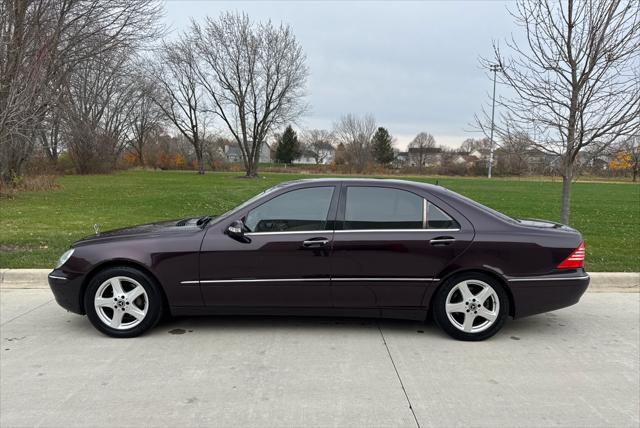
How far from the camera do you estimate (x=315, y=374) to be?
354cm

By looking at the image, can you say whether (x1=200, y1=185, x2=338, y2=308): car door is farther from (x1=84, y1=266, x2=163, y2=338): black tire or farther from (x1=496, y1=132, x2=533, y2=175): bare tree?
(x1=496, y1=132, x2=533, y2=175): bare tree

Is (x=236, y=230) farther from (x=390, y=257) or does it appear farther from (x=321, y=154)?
(x=321, y=154)

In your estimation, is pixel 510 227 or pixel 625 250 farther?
pixel 625 250

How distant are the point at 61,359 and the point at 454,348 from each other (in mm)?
3369

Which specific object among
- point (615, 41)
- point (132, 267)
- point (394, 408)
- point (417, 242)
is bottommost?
point (394, 408)

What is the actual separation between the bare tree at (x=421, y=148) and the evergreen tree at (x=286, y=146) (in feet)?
79.8

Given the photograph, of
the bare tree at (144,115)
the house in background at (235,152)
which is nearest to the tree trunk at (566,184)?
the bare tree at (144,115)

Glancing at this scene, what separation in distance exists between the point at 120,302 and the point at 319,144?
98.9 metres

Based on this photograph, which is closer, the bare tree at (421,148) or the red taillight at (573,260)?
the red taillight at (573,260)

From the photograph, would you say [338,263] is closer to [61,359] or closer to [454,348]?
[454,348]

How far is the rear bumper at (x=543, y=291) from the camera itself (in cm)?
420

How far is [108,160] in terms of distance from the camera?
4819cm

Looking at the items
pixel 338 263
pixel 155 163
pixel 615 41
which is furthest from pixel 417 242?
pixel 155 163

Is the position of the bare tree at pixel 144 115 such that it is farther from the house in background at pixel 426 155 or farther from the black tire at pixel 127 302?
the house in background at pixel 426 155
